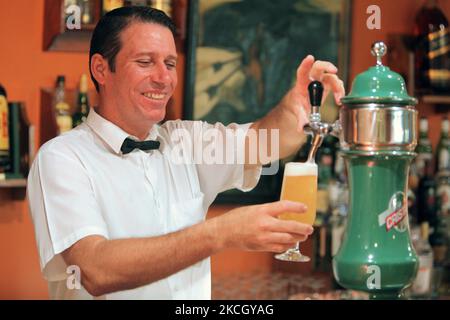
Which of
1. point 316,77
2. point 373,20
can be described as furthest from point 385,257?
point 373,20

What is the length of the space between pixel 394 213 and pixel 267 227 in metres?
0.11

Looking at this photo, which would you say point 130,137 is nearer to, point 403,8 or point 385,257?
point 385,257

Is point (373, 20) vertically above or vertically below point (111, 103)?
above

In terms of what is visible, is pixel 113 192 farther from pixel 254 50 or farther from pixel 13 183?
pixel 254 50

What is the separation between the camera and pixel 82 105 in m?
1.04

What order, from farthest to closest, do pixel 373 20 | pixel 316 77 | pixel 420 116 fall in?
1. pixel 420 116
2. pixel 373 20
3. pixel 316 77

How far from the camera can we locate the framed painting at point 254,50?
134cm

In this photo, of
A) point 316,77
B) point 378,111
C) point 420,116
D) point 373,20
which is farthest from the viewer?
point 420,116

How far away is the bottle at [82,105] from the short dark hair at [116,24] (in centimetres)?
9

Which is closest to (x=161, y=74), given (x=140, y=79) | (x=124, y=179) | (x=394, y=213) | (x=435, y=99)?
(x=140, y=79)

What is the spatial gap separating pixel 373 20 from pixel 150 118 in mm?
397

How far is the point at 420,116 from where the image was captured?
2.01 meters

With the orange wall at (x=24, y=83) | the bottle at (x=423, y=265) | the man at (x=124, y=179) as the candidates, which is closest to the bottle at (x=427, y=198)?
the bottle at (x=423, y=265)

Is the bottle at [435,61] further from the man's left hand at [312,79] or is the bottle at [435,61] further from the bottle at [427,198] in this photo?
the man's left hand at [312,79]
